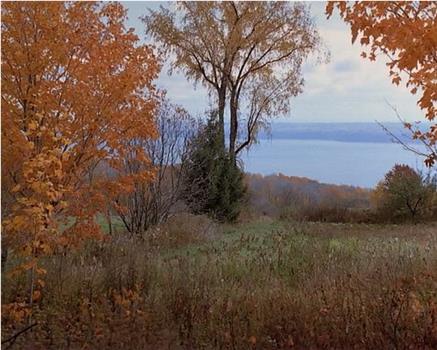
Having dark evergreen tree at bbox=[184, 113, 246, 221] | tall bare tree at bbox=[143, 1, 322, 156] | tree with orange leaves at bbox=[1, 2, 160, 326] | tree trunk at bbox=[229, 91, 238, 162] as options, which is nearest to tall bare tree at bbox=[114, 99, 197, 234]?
dark evergreen tree at bbox=[184, 113, 246, 221]

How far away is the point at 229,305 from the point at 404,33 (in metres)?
2.97

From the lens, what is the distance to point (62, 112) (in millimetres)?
5383

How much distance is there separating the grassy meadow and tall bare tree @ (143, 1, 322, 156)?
10984mm

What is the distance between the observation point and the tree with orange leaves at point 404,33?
3693 mm

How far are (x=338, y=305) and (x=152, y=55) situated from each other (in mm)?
3630

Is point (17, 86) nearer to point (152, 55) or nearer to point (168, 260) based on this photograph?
point (152, 55)

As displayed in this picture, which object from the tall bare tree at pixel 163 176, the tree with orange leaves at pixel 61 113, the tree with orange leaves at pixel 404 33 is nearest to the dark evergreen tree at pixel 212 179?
the tall bare tree at pixel 163 176

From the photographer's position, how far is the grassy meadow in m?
4.88

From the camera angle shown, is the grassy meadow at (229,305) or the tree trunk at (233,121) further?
the tree trunk at (233,121)

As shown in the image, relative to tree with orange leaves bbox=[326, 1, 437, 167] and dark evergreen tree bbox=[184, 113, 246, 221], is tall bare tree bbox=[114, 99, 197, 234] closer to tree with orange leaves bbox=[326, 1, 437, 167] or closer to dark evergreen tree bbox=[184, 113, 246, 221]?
dark evergreen tree bbox=[184, 113, 246, 221]

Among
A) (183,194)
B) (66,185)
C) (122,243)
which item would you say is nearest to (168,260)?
(122,243)

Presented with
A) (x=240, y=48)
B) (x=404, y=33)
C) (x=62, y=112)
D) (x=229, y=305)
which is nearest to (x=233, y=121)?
(x=240, y=48)

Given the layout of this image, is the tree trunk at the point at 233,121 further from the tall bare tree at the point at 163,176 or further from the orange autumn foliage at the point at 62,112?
the orange autumn foliage at the point at 62,112

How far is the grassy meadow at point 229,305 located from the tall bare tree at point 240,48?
1098 centimetres
